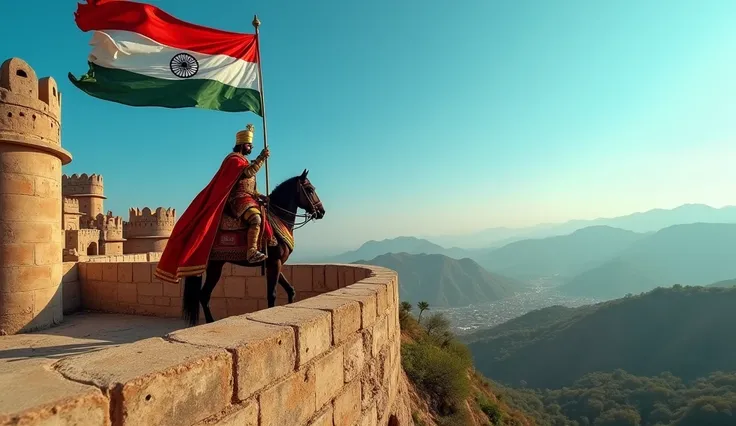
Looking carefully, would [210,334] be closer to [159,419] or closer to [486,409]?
[159,419]

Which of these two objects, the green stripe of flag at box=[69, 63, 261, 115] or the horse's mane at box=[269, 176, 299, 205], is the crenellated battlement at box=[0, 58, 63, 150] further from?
the horse's mane at box=[269, 176, 299, 205]

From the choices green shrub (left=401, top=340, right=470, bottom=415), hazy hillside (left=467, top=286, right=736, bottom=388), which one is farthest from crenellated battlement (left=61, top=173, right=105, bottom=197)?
hazy hillside (left=467, top=286, right=736, bottom=388)

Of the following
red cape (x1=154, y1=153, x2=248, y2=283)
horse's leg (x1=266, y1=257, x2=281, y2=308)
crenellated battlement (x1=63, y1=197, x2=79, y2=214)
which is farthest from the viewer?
crenellated battlement (x1=63, y1=197, x2=79, y2=214)

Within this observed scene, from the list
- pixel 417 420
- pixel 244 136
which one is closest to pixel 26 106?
pixel 244 136

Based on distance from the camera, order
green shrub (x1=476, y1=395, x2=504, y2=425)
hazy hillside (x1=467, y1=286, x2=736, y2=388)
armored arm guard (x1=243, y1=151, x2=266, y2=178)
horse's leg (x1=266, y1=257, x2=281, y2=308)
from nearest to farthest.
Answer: armored arm guard (x1=243, y1=151, x2=266, y2=178)
horse's leg (x1=266, y1=257, x2=281, y2=308)
green shrub (x1=476, y1=395, x2=504, y2=425)
hazy hillside (x1=467, y1=286, x2=736, y2=388)

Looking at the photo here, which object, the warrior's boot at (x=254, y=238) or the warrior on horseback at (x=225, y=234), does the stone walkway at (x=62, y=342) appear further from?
the warrior's boot at (x=254, y=238)

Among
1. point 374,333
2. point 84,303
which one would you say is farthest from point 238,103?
point 84,303
